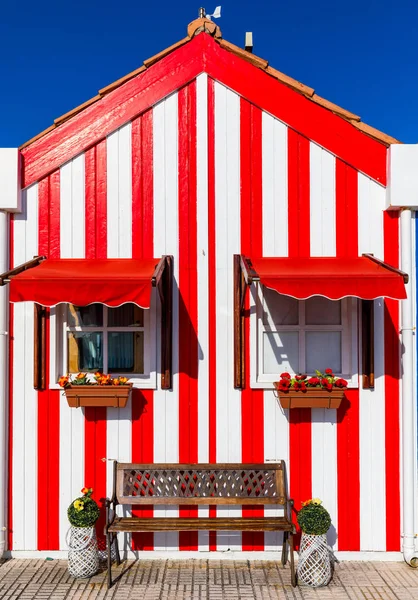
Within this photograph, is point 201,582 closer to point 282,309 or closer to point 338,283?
point 282,309

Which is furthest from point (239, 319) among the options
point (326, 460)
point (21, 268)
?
point (21, 268)

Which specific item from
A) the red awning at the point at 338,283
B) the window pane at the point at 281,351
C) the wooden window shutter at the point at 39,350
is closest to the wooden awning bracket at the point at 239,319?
the window pane at the point at 281,351

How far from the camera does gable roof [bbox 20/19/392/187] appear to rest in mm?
6297

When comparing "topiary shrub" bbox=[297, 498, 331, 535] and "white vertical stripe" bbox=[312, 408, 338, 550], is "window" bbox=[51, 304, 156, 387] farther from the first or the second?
"topiary shrub" bbox=[297, 498, 331, 535]

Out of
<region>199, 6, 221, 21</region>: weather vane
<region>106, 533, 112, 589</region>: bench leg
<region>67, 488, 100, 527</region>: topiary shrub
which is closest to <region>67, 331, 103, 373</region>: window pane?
<region>67, 488, 100, 527</region>: topiary shrub

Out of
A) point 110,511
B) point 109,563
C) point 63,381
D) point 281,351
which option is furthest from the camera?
point 281,351

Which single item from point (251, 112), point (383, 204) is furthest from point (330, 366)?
point (251, 112)

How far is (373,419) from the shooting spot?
6289 mm

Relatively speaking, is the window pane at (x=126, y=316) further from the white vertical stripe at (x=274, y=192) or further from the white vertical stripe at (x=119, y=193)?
the white vertical stripe at (x=274, y=192)

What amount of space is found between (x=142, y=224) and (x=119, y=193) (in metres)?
0.47

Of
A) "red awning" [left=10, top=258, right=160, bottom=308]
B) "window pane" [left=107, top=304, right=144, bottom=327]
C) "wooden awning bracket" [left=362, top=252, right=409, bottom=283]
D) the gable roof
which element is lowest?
"window pane" [left=107, top=304, right=144, bottom=327]

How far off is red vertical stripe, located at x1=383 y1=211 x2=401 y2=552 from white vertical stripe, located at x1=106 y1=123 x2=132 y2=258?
10.0ft

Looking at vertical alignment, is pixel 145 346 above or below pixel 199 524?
above

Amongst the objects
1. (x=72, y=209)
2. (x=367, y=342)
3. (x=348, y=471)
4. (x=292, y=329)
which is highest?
(x=72, y=209)
